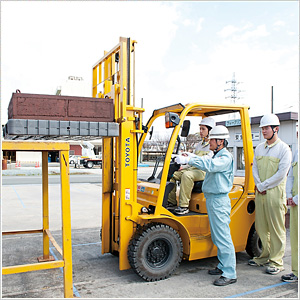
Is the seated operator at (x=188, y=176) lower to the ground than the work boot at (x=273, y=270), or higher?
higher

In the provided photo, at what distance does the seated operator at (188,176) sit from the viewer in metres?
4.79

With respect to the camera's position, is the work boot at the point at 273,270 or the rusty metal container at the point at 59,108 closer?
the rusty metal container at the point at 59,108

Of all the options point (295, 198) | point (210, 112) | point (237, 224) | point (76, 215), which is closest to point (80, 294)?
point (237, 224)

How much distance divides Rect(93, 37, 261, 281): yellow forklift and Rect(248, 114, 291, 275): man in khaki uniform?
255 mm

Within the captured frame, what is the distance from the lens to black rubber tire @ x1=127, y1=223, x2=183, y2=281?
4.28 metres

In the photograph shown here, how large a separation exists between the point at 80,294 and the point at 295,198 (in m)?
2.98

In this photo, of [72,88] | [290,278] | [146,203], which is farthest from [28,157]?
[290,278]

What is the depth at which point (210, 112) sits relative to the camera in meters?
5.59

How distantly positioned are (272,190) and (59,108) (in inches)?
124

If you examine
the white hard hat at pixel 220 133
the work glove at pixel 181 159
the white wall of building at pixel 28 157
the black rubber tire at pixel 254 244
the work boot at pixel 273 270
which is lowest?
the work boot at pixel 273 270

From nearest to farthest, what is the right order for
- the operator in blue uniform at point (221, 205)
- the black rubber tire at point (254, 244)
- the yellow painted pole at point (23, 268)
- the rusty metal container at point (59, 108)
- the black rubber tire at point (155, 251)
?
1. the yellow painted pole at point (23, 268)
2. the rusty metal container at point (59, 108)
3. the black rubber tire at point (155, 251)
4. the operator in blue uniform at point (221, 205)
5. the black rubber tire at point (254, 244)

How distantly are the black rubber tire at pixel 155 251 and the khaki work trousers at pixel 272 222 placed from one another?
4.51ft

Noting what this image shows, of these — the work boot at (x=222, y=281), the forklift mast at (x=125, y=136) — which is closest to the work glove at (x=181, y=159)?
the forklift mast at (x=125, y=136)

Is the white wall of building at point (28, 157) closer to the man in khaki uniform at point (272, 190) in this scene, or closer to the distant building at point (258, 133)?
the distant building at point (258, 133)
